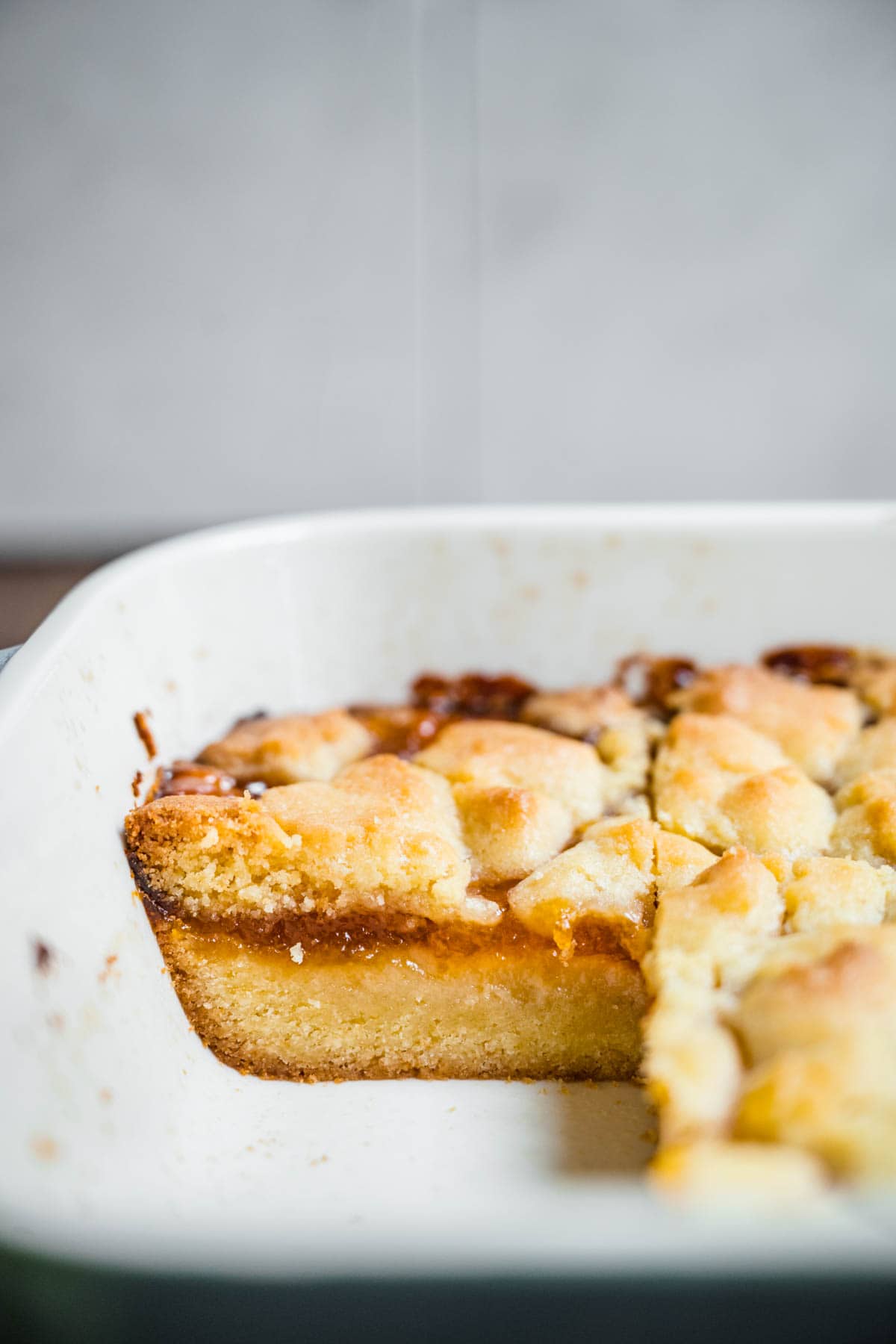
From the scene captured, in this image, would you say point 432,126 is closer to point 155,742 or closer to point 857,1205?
point 155,742

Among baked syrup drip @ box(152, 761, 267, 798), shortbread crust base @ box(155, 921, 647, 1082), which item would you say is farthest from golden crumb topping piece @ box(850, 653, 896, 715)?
baked syrup drip @ box(152, 761, 267, 798)

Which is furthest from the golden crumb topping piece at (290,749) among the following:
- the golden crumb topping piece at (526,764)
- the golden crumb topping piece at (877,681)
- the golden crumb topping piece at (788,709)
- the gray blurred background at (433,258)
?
the gray blurred background at (433,258)

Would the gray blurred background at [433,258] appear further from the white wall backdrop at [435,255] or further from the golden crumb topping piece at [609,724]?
the golden crumb topping piece at [609,724]

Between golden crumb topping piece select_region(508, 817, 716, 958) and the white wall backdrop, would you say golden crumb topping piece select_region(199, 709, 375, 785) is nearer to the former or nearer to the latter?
golden crumb topping piece select_region(508, 817, 716, 958)

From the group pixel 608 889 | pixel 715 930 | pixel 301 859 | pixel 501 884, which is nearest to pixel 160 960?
pixel 301 859

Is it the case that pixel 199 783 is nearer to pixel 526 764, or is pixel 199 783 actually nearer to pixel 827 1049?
pixel 526 764
